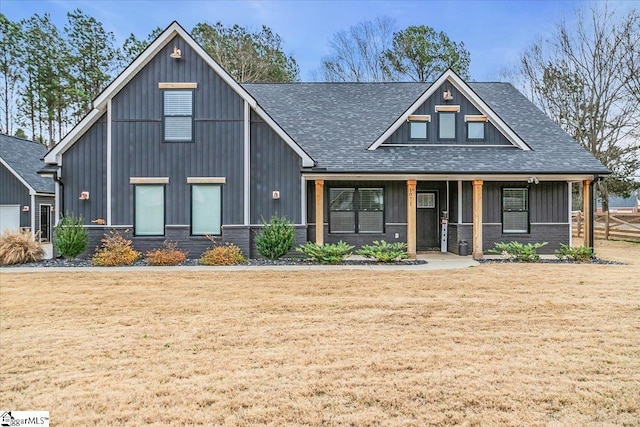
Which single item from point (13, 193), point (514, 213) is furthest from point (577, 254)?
point (13, 193)

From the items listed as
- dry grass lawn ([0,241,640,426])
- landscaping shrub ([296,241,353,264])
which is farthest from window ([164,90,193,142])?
dry grass lawn ([0,241,640,426])

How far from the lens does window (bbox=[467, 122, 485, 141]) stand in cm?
1455

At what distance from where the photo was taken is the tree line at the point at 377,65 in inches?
996

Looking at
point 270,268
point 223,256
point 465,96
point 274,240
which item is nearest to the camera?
point 270,268

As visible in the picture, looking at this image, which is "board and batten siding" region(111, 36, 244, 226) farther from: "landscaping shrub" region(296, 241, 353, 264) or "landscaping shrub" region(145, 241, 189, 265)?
"landscaping shrub" region(296, 241, 353, 264)

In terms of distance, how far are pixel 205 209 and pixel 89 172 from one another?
12.4ft

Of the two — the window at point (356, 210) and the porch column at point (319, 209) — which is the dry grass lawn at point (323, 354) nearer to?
the porch column at point (319, 209)

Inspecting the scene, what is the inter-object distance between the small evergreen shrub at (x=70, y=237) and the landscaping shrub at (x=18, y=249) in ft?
1.94

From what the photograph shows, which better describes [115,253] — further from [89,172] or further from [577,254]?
[577,254]

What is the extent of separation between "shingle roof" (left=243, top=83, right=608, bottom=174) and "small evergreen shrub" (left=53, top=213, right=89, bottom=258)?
7.49 meters

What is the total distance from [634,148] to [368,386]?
1161 inches

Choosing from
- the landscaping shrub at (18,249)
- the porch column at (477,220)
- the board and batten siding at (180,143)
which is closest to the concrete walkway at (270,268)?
the landscaping shrub at (18,249)

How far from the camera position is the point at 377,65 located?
100ft

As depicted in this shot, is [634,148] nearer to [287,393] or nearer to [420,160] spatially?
[420,160]
